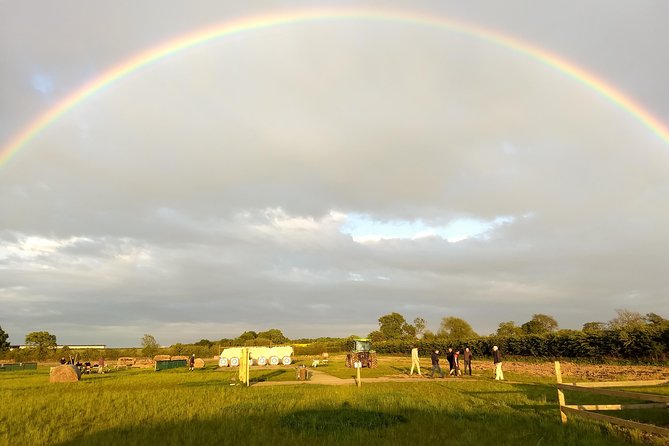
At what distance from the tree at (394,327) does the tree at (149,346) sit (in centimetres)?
7227

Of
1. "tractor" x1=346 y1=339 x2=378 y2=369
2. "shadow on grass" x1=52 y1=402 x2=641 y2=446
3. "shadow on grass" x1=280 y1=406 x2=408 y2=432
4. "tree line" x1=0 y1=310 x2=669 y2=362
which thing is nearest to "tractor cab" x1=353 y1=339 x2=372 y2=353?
"tractor" x1=346 y1=339 x2=378 y2=369

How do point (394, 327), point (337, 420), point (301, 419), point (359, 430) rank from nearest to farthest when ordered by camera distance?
1. point (359, 430)
2. point (337, 420)
3. point (301, 419)
4. point (394, 327)

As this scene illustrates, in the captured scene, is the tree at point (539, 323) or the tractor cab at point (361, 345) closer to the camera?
the tractor cab at point (361, 345)

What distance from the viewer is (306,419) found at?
511 inches

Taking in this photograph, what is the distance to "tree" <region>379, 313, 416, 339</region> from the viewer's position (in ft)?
470

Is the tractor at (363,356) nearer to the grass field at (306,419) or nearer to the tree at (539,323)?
the grass field at (306,419)

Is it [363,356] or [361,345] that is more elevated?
[361,345]

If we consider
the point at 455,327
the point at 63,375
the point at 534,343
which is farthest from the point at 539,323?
the point at 63,375

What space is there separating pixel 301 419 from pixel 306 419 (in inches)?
6.3

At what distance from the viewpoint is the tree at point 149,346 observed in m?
93.8

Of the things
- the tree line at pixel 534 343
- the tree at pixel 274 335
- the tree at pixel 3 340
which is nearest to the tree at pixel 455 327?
the tree line at pixel 534 343

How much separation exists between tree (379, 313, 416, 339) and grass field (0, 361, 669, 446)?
417 feet

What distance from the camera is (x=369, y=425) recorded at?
12078 mm

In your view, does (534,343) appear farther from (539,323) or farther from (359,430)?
(539,323)
